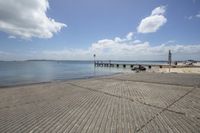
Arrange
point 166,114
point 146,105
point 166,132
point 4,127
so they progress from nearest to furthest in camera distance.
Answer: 1. point 166,132
2. point 4,127
3. point 166,114
4. point 146,105

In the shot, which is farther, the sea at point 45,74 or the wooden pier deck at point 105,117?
the sea at point 45,74

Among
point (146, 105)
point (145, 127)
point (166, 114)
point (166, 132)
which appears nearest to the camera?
point (166, 132)

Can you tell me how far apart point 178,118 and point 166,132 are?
50.6 inches

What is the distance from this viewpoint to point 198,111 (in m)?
5.73

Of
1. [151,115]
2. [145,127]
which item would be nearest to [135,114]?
[151,115]

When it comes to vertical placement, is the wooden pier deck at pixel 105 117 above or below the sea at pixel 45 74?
above

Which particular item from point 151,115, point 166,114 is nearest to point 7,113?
point 151,115

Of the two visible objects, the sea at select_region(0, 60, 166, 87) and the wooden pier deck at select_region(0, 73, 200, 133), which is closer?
the wooden pier deck at select_region(0, 73, 200, 133)

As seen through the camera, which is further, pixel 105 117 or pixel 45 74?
pixel 45 74

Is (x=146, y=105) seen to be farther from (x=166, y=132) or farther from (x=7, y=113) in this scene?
(x=7, y=113)

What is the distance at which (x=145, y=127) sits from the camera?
4414mm

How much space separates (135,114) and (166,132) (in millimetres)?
1493

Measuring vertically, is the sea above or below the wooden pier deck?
below

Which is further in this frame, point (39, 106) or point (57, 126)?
point (39, 106)
